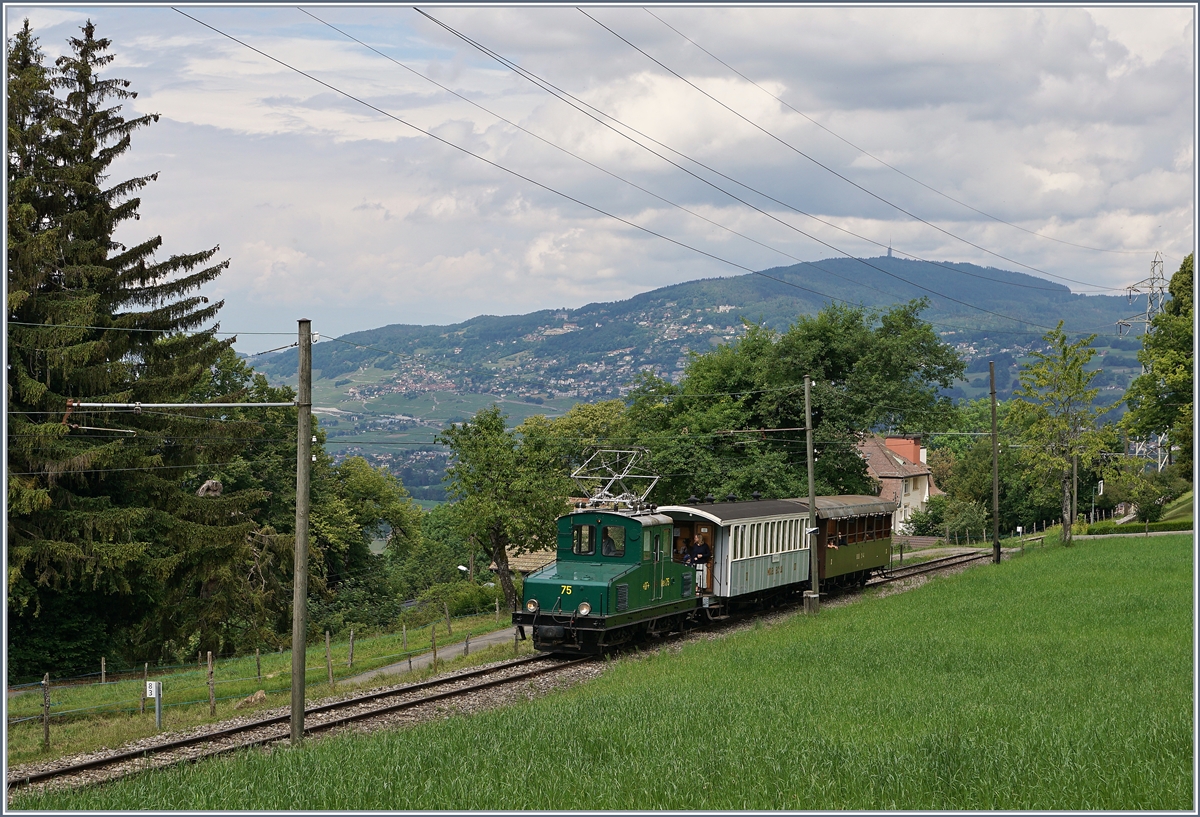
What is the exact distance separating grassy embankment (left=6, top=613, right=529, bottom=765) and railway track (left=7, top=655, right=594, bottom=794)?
1.77m

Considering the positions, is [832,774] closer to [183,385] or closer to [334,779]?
[334,779]

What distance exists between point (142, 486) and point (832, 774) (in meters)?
25.5

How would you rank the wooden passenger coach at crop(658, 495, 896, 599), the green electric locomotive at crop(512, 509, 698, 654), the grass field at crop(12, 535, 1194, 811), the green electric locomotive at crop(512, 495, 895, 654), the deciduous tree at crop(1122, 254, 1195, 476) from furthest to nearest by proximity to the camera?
the deciduous tree at crop(1122, 254, 1195, 476)
the wooden passenger coach at crop(658, 495, 896, 599)
the green electric locomotive at crop(512, 495, 895, 654)
the green electric locomotive at crop(512, 509, 698, 654)
the grass field at crop(12, 535, 1194, 811)

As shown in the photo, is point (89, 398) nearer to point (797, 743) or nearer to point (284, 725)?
point (284, 725)

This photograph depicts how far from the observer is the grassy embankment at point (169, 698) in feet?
60.7

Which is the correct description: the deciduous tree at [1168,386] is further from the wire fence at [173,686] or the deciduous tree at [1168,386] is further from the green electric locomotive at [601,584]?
the wire fence at [173,686]

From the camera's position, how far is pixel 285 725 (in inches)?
723

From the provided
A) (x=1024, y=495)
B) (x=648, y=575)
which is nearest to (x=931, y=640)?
(x=648, y=575)

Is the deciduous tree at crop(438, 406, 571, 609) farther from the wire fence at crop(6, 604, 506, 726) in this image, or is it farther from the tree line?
the wire fence at crop(6, 604, 506, 726)

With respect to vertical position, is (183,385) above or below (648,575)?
above

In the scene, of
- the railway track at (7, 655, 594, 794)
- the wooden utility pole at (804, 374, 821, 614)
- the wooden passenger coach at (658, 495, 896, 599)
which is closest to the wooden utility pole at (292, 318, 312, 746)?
the railway track at (7, 655, 594, 794)

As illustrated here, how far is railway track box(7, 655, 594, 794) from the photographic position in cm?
1502

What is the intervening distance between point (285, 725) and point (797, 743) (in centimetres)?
1014

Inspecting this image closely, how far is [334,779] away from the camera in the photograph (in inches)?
452
